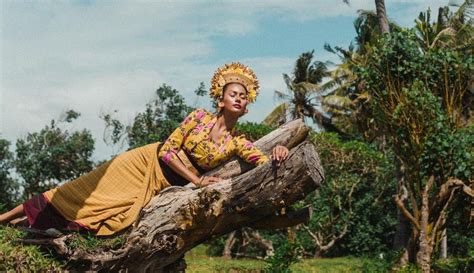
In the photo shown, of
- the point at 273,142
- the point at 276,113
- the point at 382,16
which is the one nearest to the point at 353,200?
the point at 382,16

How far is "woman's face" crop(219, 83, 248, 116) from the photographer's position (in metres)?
5.08

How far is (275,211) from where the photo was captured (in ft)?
16.4

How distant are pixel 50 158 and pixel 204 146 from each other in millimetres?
18682

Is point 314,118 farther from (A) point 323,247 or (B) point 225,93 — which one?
(B) point 225,93

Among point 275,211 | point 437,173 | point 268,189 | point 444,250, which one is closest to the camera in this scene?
point 268,189

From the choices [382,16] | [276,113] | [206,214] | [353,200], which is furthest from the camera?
[276,113]

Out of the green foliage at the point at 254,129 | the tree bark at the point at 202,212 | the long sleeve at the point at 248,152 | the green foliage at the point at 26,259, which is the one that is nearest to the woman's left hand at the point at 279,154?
the tree bark at the point at 202,212

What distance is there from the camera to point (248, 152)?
4977 mm

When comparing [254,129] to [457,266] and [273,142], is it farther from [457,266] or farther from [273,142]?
[273,142]

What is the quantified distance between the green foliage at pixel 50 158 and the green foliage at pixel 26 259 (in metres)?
17.9

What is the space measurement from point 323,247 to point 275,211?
610 inches

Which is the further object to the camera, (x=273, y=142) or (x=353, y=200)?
(x=353, y=200)

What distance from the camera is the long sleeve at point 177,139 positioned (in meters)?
5.02

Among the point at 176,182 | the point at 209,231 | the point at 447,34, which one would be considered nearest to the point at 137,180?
the point at 176,182
